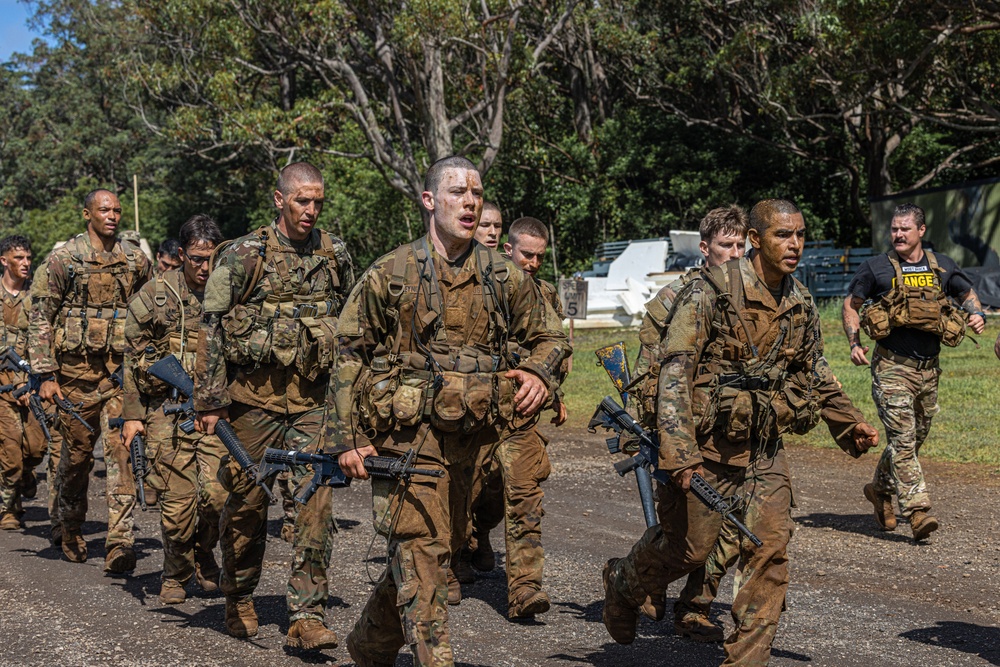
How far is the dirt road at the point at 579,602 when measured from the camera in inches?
253

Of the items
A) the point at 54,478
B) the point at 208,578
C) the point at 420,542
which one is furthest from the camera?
the point at 54,478

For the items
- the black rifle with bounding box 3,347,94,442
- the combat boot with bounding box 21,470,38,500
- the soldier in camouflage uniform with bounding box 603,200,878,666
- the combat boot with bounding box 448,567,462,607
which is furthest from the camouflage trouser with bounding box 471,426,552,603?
the combat boot with bounding box 21,470,38,500

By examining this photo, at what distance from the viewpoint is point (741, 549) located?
18.4 ft

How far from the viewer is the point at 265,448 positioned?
22.2ft

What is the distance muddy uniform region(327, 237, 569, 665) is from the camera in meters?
5.16

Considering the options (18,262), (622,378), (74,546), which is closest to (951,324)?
(622,378)

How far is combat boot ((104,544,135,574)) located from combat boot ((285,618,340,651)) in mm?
2407

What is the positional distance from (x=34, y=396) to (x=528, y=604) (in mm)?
5185

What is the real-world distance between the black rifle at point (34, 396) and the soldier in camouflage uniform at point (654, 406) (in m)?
4.46

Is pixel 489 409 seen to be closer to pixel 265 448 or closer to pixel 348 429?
pixel 348 429

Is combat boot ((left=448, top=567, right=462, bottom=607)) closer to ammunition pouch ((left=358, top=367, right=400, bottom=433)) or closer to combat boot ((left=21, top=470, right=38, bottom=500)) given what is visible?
ammunition pouch ((left=358, top=367, right=400, bottom=433))

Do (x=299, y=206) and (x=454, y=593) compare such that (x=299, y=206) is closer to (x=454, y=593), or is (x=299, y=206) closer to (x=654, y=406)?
Result: (x=654, y=406)

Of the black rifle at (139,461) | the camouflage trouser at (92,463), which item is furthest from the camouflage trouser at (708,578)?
the camouflage trouser at (92,463)

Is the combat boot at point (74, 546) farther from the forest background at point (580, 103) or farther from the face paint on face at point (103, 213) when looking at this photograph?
the forest background at point (580, 103)
